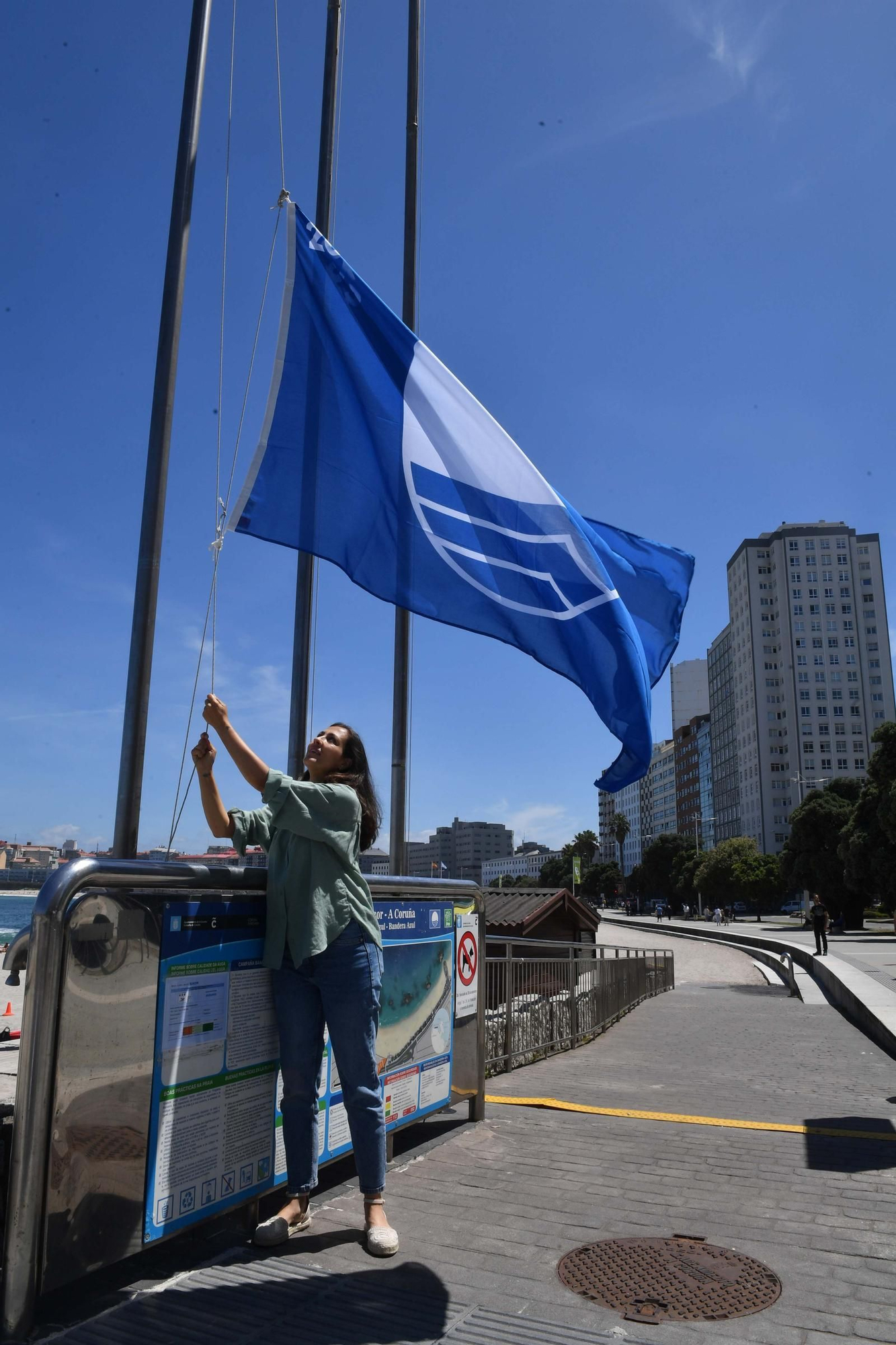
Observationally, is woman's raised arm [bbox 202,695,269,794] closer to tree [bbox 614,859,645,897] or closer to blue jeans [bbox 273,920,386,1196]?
blue jeans [bbox 273,920,386,1196]

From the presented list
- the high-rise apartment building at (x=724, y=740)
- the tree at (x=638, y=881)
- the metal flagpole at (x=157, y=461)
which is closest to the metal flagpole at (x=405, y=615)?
the metal flagpole at (x=157, y=461)

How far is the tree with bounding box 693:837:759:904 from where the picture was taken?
82.2m

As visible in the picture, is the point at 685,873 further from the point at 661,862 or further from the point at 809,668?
the point at 809,668

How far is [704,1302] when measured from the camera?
3.12 metres

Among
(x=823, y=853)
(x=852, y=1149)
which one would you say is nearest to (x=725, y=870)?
(x=823, y=853)

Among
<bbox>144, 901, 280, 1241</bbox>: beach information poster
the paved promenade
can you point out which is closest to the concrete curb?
the paved promenade

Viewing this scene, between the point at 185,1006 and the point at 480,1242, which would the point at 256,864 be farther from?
the point at 480,1242

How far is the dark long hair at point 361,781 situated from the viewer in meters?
3.85

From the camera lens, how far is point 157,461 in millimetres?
4895

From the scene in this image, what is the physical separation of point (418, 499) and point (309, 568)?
0.84m

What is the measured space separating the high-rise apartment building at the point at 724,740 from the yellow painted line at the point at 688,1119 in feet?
441

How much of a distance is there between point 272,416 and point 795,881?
65.4 meters

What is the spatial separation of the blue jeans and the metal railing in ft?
12.4

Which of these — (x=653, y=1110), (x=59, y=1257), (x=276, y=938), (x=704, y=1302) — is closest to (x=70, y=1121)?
(x=59, y=1257)
